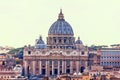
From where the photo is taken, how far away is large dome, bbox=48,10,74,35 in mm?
170725

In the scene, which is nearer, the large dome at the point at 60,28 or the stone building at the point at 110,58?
the stone building at the point at 110,58

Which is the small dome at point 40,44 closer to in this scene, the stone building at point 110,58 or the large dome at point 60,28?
the large dome at point 60,28

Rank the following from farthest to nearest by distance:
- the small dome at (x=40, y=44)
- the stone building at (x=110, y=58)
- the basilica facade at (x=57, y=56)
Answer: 1. the small dome at (x=40, y=44)
2. the stone building at (x=110, y=58)
3. the basilica facade at (x=57, y=56)

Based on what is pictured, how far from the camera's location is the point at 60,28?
172625mm

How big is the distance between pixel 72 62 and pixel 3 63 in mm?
10302

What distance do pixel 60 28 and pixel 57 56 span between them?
353 inches

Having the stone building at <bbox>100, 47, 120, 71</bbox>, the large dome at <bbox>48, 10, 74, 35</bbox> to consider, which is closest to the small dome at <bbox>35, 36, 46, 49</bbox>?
the large dome at <bbox>48, 10, 74, 35</bbox>

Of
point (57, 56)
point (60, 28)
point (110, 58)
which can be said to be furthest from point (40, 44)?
point (57, 56)

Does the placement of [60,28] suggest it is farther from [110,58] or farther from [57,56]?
[57,56]

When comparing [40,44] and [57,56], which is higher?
[40,44]

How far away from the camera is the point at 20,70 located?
15525 cm

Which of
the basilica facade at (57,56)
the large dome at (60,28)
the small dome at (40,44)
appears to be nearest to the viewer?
the basilica facade at (57,56)

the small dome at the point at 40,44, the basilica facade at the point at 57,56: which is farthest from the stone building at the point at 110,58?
the small dome at the point at 40,44

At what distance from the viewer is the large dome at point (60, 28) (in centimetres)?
17073
